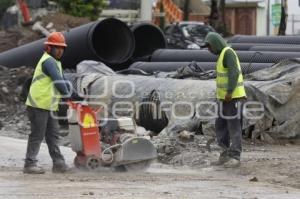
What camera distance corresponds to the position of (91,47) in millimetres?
20094

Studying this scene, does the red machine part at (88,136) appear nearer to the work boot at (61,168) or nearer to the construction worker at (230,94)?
the work boot at (61,168)

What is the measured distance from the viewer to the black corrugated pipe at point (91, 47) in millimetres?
20344

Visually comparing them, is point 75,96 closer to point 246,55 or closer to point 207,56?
point 246,55

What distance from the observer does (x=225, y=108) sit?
1136 cm

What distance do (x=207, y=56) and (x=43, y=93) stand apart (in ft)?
29.7

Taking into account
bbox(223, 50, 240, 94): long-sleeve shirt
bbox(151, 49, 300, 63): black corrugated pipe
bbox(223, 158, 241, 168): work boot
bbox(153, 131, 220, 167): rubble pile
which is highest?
bbox(223, 50, 240, 94): long-sleeve shirt

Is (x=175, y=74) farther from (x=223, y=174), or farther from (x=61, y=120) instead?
(x=223, y=174)

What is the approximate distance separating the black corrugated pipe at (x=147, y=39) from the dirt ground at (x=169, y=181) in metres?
11.5

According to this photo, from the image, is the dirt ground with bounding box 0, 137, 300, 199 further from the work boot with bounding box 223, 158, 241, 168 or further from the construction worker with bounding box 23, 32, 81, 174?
the construction worker with bounding box 23, 32, 81, 174

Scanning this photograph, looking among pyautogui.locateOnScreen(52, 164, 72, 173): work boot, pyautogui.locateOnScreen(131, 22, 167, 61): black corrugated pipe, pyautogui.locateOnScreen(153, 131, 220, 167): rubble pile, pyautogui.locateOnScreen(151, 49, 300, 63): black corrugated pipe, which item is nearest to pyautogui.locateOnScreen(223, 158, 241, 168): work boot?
pyautogui.locateOnScreen(153, 131, 220, 167): rubble pile

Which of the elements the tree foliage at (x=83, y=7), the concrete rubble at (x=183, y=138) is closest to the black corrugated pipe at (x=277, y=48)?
the concrete rubble at (x=183, y=138)

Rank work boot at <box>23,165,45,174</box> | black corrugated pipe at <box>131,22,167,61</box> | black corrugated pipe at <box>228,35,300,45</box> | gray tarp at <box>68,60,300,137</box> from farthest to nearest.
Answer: black corrugated pipe at <box>131,22,167,61</box>
black corrugated pipe at <box>228,35,300,45</box>
gray tarp at <box>68,60,300,137</box>
work boot at <box>23,165,45,174</box>

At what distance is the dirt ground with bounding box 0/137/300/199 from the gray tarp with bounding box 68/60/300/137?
132 cm

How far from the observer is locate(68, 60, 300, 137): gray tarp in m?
13.8
